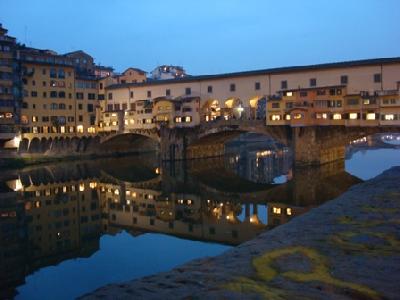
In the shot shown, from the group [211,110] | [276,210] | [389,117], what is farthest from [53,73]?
[276,210]

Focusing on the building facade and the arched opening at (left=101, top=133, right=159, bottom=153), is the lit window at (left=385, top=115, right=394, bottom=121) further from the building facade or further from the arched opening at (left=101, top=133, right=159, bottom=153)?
the building facade

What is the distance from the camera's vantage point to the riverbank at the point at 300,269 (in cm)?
931

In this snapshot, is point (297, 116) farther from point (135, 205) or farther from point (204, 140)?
point (135, 205)

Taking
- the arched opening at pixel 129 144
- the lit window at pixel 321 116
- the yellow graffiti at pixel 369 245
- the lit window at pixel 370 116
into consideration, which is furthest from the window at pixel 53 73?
the yellow graffiti at pixel 369 245

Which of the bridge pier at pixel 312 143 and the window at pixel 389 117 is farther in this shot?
the bridge pier at pixel 312 143

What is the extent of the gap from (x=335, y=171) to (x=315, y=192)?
12814 mm

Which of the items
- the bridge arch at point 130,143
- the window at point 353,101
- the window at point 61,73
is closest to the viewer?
the window at point 353,101

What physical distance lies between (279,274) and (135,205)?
70.4ft

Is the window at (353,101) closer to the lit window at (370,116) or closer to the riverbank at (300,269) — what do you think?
the lit window at (370,116)

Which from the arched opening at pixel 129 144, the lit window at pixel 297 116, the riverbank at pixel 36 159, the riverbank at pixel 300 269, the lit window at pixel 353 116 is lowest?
the riverbank at pixel 300 269

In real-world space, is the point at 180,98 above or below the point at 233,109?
above

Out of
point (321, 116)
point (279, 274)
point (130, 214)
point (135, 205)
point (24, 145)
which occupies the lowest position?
point (130, 214)

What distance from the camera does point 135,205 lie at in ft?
102

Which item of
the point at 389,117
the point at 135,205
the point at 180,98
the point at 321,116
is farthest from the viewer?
the point at 180,98
